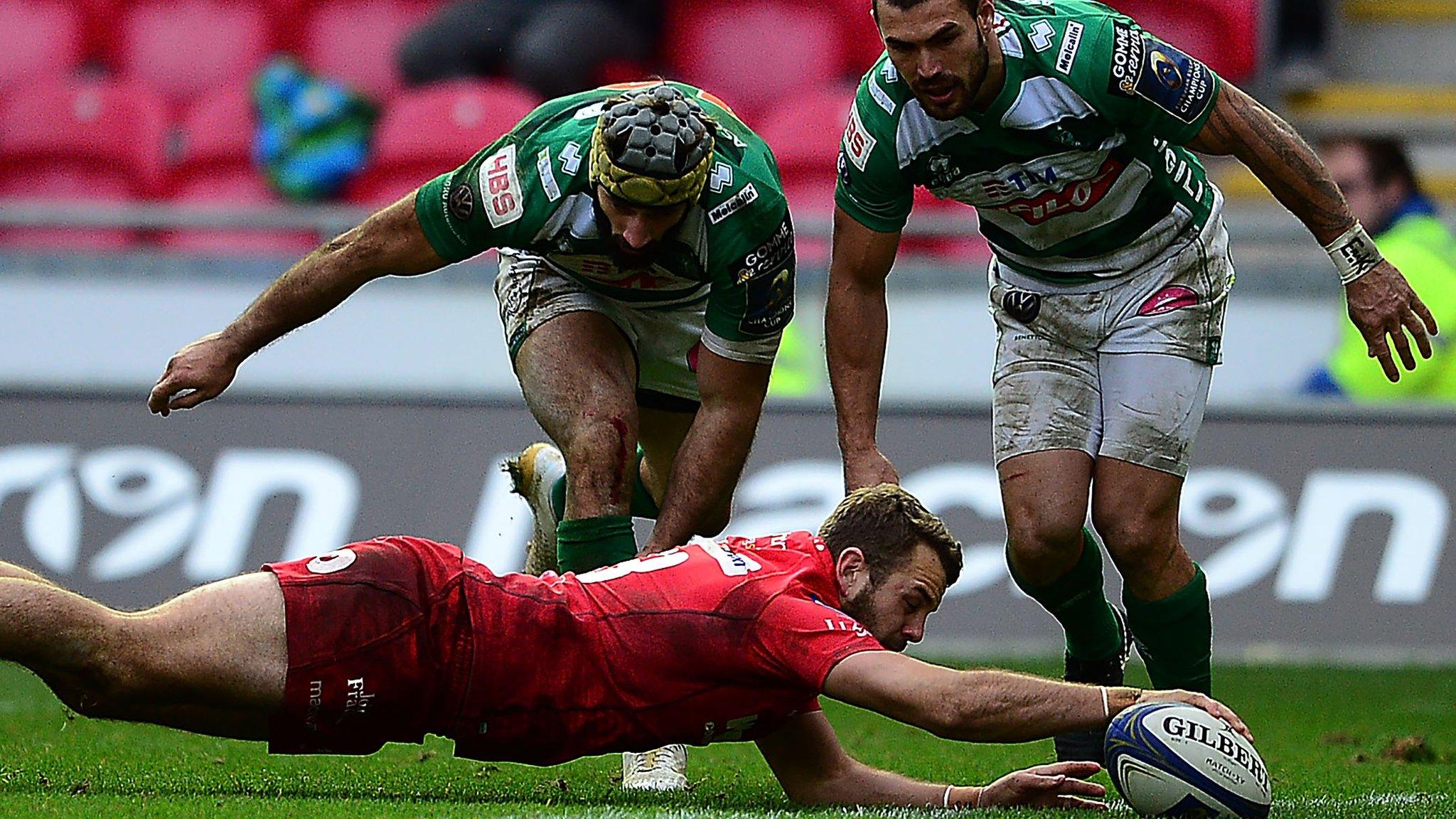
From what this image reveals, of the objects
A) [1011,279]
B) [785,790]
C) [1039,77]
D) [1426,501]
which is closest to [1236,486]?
[1426,501]

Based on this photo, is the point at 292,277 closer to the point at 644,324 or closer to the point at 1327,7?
the point at 644,324

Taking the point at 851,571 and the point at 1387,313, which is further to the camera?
the point at 1387,313

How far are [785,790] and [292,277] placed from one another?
2100 mm

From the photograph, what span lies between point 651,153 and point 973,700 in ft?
6.12

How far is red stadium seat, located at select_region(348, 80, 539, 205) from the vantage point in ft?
41.0

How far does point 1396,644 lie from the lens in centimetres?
922

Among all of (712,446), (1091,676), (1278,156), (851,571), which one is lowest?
(1091,676)

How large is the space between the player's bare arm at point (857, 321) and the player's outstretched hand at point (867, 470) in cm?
5

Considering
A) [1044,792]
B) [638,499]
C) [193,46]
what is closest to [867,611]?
[1044,792]

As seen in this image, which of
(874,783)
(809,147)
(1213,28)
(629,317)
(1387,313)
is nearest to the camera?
(874,783)

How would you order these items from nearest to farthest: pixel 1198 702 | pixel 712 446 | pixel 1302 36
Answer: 1. pixel 1198 702
2. pixel 712 446
3. pixel 1302 36

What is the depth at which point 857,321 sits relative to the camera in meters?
5.71

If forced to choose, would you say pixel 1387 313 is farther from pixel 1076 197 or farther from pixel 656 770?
pixel 656 770

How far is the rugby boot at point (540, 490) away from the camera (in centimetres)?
685
